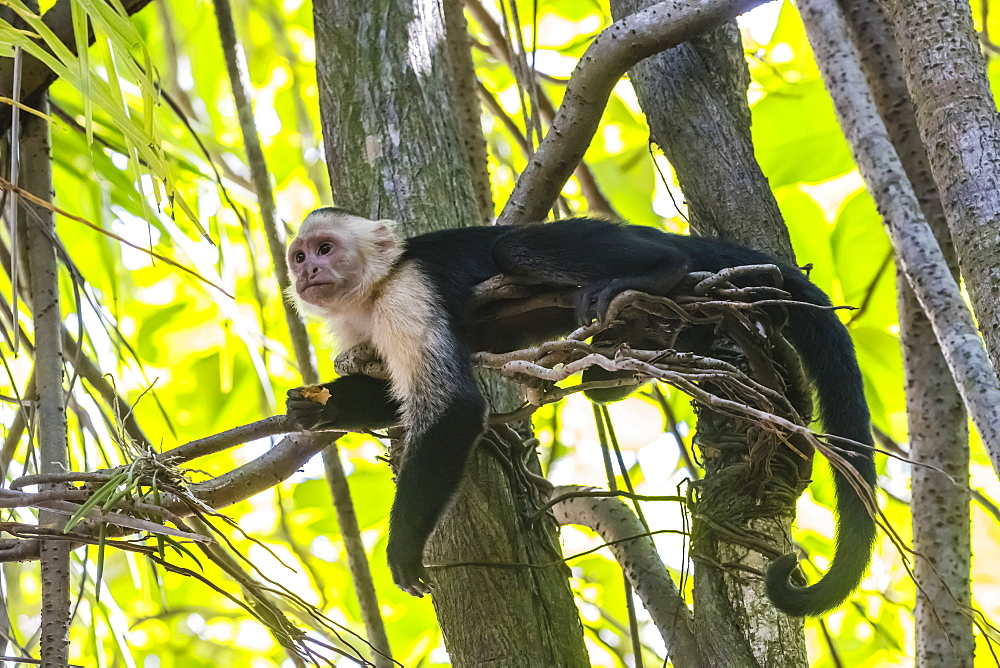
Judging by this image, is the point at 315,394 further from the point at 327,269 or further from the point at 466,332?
the point at 327,269

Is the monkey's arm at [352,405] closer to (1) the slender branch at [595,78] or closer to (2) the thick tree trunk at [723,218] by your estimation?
(1) the slender branch at [595,78]

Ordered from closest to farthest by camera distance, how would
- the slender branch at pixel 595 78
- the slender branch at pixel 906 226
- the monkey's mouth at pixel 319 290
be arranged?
the slender branch at pixel 906 226, the slender branch at pixel 595 78, the monkey's mouth at pixel 319 290

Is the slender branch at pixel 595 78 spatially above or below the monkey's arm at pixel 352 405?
above

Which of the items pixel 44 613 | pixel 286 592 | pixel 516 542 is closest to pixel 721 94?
pixel 516 542

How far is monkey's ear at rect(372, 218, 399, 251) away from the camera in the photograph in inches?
106

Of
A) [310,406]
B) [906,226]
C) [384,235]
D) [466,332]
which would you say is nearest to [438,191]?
[384,235]

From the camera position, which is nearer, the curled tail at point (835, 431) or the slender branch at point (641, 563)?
the curled tail at point (835, 431)

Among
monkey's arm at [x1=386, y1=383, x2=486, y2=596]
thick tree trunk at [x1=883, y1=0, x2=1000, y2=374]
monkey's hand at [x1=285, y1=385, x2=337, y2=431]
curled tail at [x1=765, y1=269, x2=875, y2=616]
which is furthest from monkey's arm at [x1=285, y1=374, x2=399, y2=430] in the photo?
thick tree trunk at [x1=883, y1=0, x2=1000, y2=374]

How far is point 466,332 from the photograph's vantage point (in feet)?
8.28

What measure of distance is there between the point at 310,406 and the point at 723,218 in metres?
1.28

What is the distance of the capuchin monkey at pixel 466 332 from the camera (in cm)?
228

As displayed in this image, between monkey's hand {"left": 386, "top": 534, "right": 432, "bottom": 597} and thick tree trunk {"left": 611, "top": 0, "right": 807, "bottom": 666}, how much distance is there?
70 centimetres

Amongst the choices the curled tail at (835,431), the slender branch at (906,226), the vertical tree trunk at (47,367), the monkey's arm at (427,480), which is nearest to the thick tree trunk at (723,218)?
the curled tail at (835,431)

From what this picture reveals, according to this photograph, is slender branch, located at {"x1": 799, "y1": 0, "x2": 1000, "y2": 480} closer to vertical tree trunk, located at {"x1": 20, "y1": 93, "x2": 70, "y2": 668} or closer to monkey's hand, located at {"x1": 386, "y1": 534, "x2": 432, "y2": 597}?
monkey's hand, located at {"x1": 386, "y1": 534, "x2": 432, "y2": 597}
